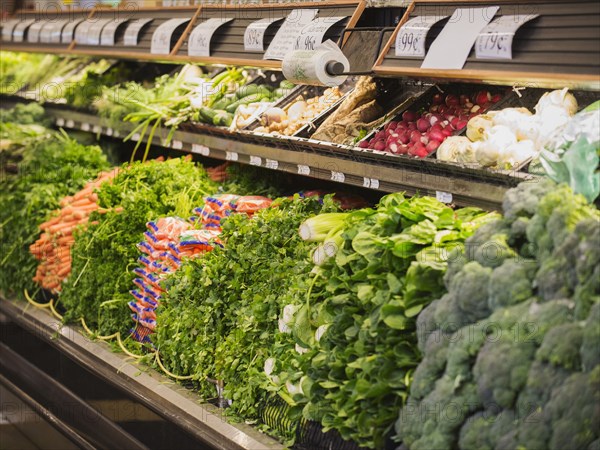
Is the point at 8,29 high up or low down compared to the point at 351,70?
down

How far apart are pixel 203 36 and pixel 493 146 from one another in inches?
94.8

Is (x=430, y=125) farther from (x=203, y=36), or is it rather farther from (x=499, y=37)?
(x=203, y=36)

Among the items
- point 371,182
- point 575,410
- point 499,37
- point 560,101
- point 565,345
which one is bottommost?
point 575,410

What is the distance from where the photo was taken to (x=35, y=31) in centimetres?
733

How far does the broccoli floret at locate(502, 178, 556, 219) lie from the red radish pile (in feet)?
2.92

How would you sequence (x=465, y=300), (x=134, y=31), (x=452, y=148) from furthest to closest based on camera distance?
(x=134, y=31)
(x=452, y=148)
(x=465, y=300)

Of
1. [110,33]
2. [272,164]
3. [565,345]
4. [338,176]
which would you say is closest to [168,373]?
[272,164]

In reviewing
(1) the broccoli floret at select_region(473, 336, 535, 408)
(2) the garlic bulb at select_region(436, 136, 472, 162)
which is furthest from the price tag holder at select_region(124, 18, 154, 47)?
(1) the broccoli floret at select_region(473, 336, 535, 408)

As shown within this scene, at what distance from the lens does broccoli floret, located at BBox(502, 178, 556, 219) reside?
2.60 m

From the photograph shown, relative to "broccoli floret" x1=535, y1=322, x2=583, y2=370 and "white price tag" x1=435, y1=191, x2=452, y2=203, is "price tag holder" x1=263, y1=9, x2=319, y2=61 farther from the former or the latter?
"broccoli floret" x1=535, y1=322, x2=583, y2=370

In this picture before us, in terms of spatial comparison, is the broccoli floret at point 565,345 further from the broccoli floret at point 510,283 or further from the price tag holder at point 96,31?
the price tag holder at point 96,31

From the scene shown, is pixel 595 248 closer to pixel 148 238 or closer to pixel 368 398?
pixel 368 398

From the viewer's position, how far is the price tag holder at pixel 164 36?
542 centimetres

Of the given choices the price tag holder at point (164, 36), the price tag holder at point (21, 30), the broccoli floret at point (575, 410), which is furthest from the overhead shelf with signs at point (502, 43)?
the price tag holder at point (21, 30)
